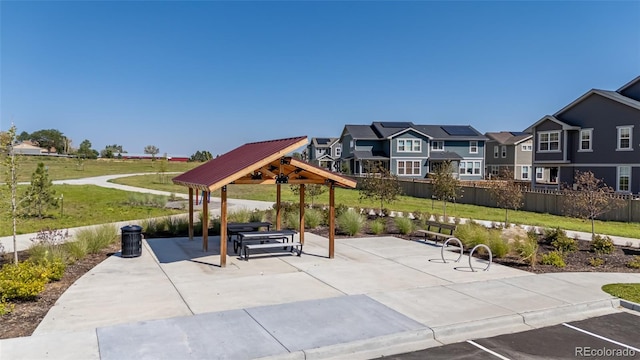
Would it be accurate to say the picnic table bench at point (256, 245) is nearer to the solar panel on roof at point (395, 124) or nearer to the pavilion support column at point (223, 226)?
the pavilion support column at point (223, 226)

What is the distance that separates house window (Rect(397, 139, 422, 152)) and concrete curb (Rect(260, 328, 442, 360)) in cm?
4951

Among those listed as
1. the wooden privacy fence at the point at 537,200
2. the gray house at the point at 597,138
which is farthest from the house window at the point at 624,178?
the wooden privacy fence at the point at 537,200

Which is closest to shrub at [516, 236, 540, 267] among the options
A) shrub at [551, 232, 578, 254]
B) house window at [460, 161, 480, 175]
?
shrub at [551, 232, 578, 254]

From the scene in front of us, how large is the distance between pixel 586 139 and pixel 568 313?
31.4m

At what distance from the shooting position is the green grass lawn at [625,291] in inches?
375

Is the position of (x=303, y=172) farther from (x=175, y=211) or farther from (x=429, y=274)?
(x=175, y=211)

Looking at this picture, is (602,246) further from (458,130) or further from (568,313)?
(458,130)

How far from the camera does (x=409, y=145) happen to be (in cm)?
5609

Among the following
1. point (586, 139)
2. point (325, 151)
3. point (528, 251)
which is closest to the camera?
point (528, 251)

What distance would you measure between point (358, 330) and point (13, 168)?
338 inches

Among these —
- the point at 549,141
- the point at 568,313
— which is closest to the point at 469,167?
the point at 549,141

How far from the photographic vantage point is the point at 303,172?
13.2 meters

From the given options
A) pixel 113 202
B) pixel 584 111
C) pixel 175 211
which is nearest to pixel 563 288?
pixel 175 211

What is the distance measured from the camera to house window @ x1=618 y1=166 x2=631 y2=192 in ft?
105
